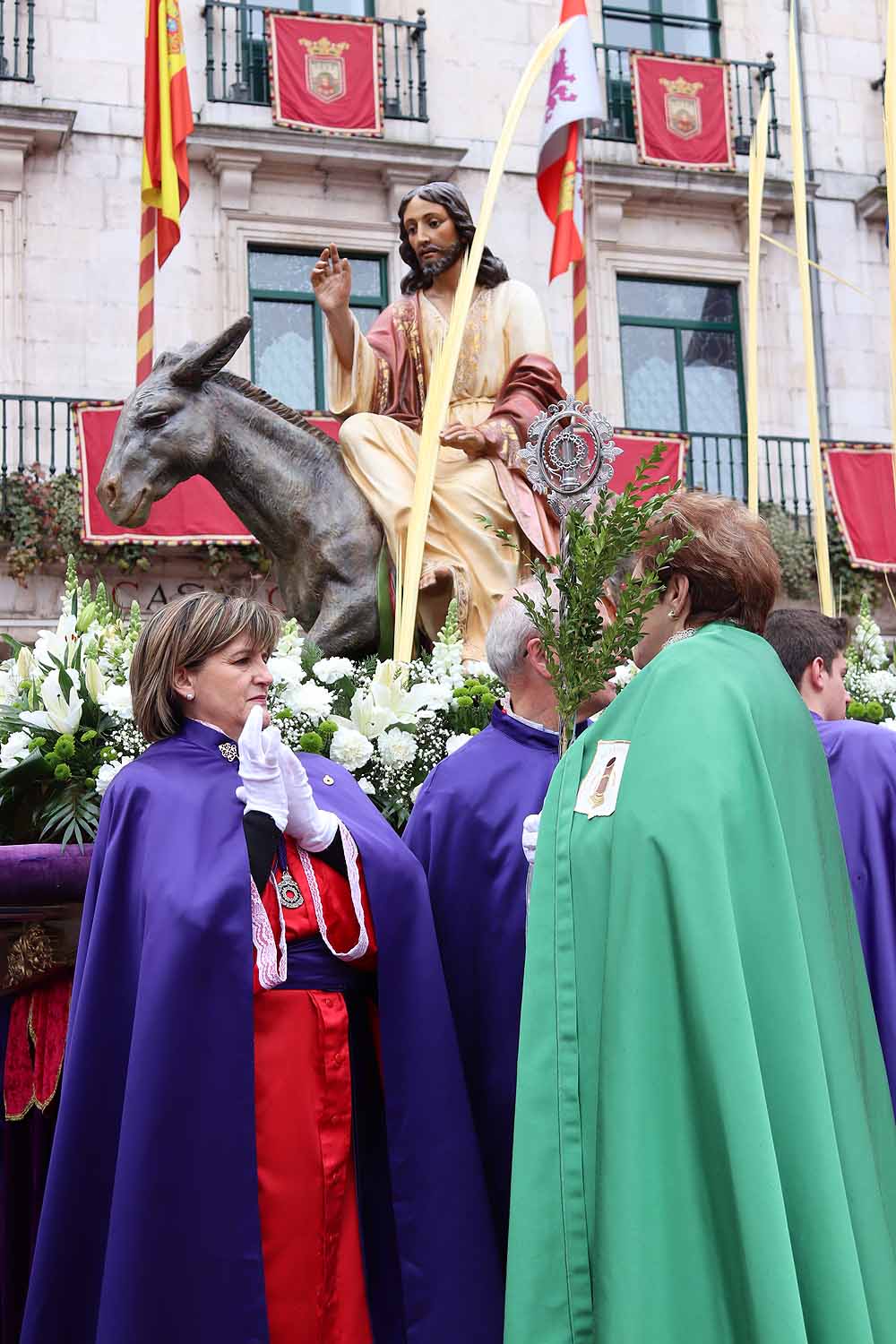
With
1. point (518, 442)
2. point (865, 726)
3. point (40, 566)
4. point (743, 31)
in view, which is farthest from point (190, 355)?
point (743, 31)

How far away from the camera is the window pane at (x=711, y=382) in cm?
1784

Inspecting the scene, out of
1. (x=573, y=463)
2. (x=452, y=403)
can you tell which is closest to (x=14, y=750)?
(x=573, y=463)

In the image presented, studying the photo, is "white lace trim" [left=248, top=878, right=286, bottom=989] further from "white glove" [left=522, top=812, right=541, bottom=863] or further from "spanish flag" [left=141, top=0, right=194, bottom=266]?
"spanish flag" [left=141, top=0, right=194, bottom=266]

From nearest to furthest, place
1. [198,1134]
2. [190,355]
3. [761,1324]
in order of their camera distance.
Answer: [761,1324], [198,1134], [190,355]

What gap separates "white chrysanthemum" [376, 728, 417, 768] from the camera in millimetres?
4605

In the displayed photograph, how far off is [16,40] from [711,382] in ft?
27.6

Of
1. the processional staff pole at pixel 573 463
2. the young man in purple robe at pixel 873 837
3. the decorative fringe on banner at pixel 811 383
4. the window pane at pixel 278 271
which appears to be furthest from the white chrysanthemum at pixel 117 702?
the window pane at pixel 278 271

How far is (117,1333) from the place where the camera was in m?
2.86

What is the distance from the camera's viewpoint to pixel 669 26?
18.2 metres

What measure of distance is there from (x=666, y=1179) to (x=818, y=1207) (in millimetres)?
222

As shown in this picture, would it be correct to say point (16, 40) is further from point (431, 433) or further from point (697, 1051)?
point (697, 1051)

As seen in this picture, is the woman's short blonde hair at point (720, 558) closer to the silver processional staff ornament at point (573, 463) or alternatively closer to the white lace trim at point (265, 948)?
the silver processional staff ornament at point (573, 463)

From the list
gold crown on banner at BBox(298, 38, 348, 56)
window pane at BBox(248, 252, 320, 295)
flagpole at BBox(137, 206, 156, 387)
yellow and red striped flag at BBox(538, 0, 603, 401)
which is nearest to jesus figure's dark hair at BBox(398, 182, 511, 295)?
yellow and red striped flag at BBox(538, 0, 603, 401)

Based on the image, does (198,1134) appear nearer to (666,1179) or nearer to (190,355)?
(666,1179)
